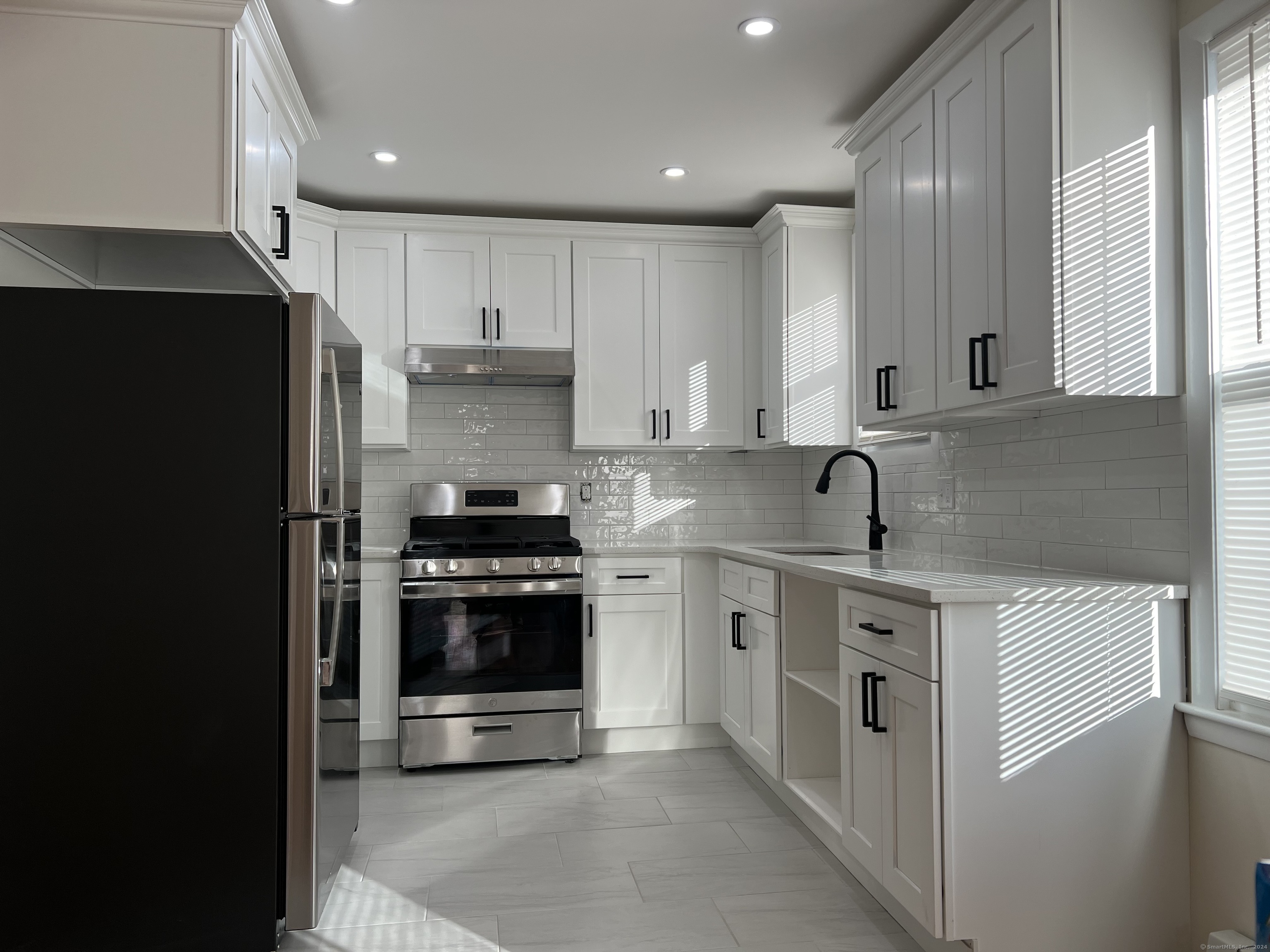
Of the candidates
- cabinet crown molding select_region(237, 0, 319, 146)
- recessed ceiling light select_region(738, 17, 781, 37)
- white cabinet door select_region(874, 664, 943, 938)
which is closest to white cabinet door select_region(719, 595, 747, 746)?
white cabinet door select_region(874, 664, 943, 938)

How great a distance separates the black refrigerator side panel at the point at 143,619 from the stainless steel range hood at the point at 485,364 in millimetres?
1719

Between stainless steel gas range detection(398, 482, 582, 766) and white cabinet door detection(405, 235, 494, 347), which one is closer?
stainless steel gas range detection(398, 482, 582, 766)

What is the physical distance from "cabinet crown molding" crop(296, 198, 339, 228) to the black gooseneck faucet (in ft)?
8.08

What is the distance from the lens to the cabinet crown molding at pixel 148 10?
2.13 m

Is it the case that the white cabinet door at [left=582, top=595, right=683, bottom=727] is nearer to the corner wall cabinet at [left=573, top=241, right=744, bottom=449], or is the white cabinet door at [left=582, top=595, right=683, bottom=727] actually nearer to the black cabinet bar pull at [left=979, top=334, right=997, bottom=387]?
the corner wall cabinet at [left=573, top=241, right=744, bottom=449]

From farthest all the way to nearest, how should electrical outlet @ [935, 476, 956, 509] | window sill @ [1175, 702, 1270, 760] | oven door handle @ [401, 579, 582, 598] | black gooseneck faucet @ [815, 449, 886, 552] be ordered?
oven door handle @ [401, 579, 582, 598]
black gooseneck faucet @ [815, 449, 886, 552]
electrical outlet @ [935, 476, 956, 509]
window sill @ [1175, 702, 1270, 760]

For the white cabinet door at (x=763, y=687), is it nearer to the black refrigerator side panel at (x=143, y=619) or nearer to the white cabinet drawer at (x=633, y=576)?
the white cabinet drawer at (x=633, y=576)

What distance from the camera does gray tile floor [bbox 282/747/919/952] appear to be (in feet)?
7.61

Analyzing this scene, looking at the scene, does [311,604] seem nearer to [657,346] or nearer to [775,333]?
[657,346]

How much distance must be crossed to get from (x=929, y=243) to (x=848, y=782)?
1.61 meters

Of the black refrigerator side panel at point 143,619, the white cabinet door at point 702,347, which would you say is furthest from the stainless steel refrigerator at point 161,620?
the white cabinet door at point 702,347

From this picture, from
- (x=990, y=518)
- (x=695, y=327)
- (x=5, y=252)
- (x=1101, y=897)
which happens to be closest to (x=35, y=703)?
(x=5, y=252)

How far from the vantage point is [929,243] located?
2.61m

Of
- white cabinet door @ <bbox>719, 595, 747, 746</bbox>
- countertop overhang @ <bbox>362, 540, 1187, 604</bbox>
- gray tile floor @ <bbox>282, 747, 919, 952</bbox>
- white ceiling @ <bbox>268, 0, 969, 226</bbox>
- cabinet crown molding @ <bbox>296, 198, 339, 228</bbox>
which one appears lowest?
gray tile floor @ <bbox>282, 747, 919, 952</bbox>
